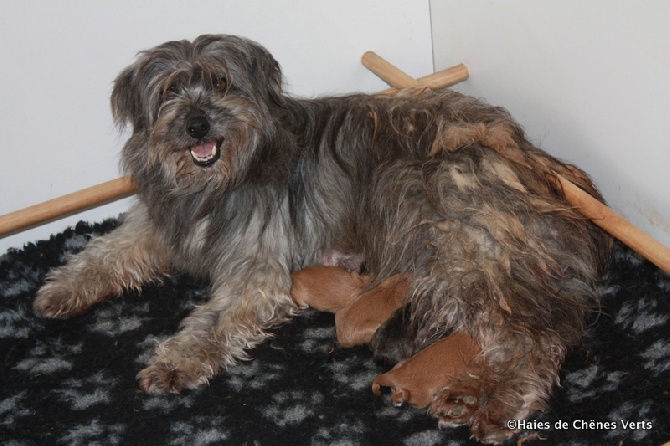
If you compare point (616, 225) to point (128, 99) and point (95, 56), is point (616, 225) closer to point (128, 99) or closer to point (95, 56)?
point (128, 99)

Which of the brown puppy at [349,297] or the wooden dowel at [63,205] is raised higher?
the wooden dowel at [63,205]

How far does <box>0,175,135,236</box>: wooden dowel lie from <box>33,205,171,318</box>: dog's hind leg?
15 centimetres

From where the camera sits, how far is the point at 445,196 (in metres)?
3.43

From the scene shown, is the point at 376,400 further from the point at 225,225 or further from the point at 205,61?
the point at 205,61

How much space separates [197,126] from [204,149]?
0.41 feet

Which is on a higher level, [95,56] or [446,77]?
[95,56]

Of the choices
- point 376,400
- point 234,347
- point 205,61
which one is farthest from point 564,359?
point 205,61

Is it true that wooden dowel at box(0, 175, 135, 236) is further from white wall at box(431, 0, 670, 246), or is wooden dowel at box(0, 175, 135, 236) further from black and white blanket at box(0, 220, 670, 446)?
white wall at box(431, 0, 670, 246)

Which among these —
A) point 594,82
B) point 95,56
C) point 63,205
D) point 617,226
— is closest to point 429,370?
point 617,226

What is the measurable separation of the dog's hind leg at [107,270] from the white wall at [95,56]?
0.55 metres

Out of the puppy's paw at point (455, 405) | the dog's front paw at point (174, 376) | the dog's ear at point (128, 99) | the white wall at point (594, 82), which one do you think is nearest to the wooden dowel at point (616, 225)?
the white wall at point (594, 82)

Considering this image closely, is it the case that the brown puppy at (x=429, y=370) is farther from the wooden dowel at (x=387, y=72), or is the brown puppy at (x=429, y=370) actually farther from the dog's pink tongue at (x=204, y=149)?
the wooden dowel at (x=387, y=72)

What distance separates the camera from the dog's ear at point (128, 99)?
142 inches

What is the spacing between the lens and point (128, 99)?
12.0 ft
